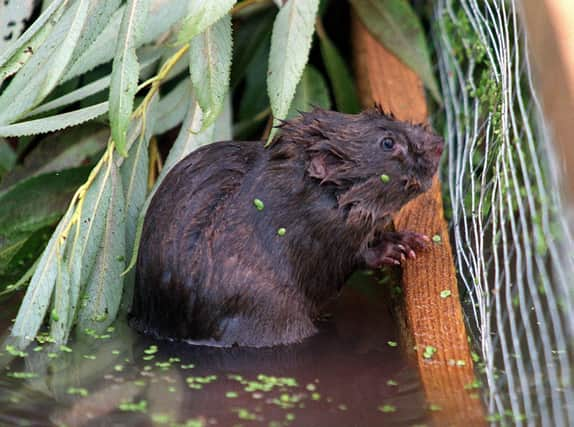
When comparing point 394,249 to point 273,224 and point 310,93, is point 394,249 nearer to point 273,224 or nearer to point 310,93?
point 273,224

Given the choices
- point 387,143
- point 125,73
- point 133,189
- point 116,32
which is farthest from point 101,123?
point 387,143

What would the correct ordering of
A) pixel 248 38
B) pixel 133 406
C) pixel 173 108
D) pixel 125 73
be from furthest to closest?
pixel 248 38 → pixel 173 108 → pixel 125 73 → pixel 133 406

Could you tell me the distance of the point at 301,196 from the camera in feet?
10.2

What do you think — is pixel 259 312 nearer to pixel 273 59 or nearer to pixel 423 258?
pixel 423 258

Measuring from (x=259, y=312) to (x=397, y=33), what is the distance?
73.1 inches

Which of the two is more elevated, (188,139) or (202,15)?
(202,15)

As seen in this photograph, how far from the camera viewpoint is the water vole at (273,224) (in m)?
3.01

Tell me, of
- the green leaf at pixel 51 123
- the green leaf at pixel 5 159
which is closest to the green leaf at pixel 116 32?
the green leaf at pixel 51 123

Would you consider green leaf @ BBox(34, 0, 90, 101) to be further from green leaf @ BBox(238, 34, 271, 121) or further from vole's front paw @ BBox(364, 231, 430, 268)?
green leaf @ BBox(238, 34, 271, 121)

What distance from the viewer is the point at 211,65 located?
3.22 meters

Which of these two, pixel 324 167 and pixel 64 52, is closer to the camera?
pixel 64 52

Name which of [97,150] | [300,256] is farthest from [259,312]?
[97,150]

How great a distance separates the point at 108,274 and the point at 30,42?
782 mm

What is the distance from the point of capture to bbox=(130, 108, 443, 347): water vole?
9.87ft
